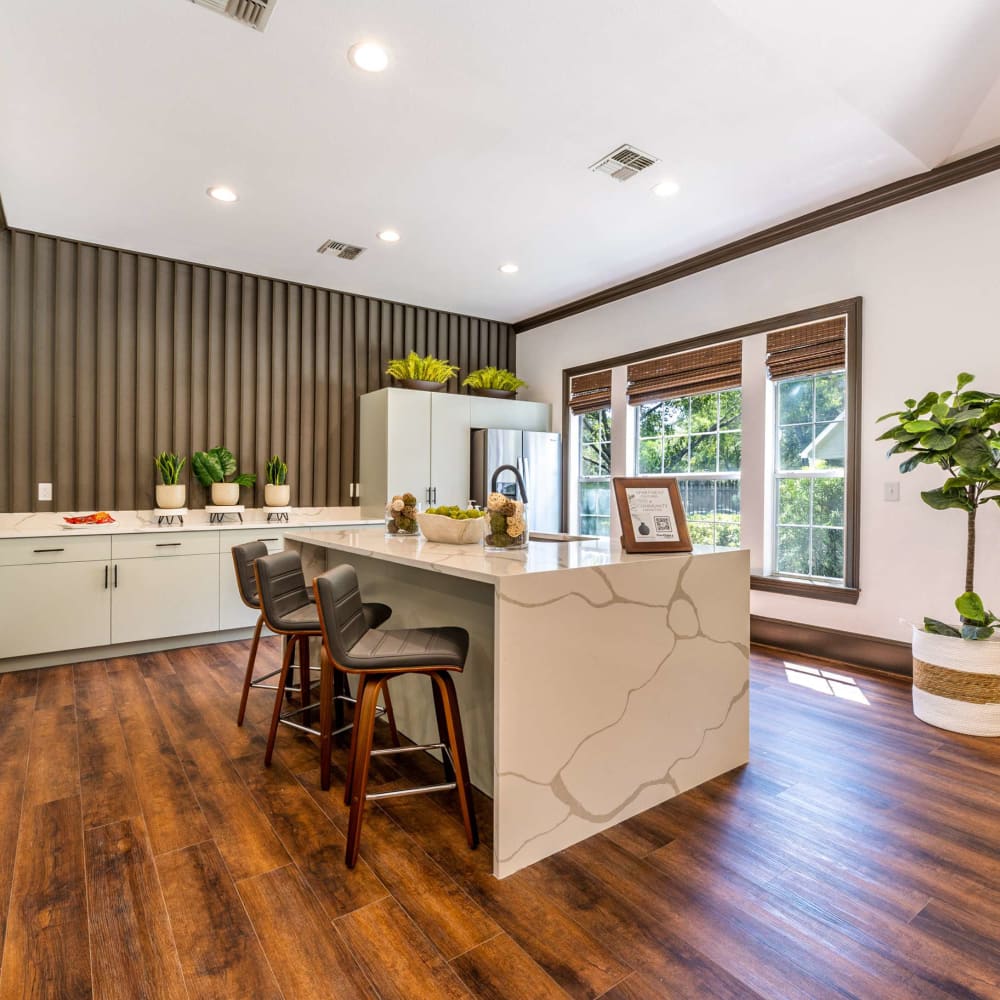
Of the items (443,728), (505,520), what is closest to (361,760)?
(443,728)

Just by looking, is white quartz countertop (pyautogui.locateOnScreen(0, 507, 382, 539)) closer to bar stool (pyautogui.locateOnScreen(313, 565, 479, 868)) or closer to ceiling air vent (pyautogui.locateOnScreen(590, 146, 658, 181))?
bar stool (pyautogui.locateOnScreen(313, 565, 479, 868))

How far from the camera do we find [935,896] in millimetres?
1690

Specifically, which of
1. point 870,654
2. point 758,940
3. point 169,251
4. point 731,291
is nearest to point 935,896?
point 758,940

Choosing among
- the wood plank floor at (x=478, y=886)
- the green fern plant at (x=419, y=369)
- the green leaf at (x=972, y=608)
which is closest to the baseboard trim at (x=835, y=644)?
the green leaf at (x=972, y=608)

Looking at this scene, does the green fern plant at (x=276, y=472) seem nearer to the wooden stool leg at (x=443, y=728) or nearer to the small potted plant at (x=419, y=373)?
the small potted plant at (x=419, y=373)

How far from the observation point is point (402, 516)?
9.78 feet

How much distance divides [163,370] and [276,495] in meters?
1.23

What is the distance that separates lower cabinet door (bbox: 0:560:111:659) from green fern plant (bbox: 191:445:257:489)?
3.06ft

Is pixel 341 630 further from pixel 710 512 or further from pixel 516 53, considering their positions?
pixel 710 512

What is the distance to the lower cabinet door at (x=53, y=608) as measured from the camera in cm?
383

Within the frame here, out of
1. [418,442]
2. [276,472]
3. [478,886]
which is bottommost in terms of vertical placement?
[478,886]

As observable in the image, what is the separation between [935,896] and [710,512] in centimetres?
328

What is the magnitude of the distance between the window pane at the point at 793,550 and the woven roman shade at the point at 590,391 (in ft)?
6.25

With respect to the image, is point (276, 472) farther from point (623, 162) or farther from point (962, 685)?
point (962, 685)
